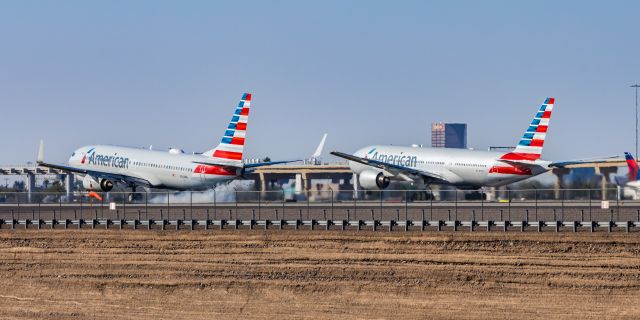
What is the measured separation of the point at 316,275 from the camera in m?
63.3

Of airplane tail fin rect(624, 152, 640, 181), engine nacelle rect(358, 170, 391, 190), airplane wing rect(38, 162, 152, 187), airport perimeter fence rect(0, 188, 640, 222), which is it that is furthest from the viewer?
airplane wing rect(38, 162, 152, 187)

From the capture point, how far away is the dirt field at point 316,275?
56.7 m

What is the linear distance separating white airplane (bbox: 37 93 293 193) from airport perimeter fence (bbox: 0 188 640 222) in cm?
783

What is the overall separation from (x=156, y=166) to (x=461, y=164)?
25859mm

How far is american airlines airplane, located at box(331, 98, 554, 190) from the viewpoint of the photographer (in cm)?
10169

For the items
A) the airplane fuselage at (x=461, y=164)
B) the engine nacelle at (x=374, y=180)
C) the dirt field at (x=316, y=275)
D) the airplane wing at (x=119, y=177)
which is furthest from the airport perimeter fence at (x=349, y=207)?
the airplane wing at (x=119, y=177)

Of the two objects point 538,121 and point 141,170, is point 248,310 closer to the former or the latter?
point 538,121

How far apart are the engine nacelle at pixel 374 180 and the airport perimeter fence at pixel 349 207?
5121mm

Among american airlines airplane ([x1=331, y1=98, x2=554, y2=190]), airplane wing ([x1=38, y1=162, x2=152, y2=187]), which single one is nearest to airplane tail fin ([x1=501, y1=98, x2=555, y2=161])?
american airlines airplane ([x1=331, y1=98, x2=554, y2=190])

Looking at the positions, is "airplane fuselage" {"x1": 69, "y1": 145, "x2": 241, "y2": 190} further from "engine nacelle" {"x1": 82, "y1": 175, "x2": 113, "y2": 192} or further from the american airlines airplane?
the american airlines airplane

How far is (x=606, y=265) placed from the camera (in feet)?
186

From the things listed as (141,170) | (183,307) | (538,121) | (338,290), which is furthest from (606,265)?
(141,170)

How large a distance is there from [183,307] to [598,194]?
96.3 ft

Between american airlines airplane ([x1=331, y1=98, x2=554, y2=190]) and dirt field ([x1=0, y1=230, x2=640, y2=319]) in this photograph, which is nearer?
dirt field ([x1=0, y1=230, x2=640, y2=319])
